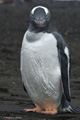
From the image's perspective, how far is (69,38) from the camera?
12.1 meters

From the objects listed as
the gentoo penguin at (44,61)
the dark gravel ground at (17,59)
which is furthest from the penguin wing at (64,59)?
the dark gravel ground at (17,59)

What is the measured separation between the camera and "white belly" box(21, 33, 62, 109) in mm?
4277

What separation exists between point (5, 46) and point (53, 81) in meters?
6.29

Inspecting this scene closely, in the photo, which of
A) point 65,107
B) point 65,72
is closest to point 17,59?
point 65,107

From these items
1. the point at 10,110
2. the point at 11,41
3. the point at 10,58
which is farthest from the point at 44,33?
the point at 11,41

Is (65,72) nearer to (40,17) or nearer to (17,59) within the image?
(40,17)

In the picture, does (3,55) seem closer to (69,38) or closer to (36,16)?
(69,38)

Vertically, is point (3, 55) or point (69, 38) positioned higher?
point (3, 55)

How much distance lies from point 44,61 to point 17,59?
4724mm

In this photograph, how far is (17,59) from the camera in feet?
29.6

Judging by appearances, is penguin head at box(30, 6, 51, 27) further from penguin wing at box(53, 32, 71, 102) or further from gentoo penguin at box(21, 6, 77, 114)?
penguin wing at box(53, 32, 71, 102)

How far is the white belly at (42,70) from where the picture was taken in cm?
428

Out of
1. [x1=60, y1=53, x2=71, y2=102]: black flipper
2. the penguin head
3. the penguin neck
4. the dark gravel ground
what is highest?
the penguin head

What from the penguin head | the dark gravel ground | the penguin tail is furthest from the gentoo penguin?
the dark gravel ground
